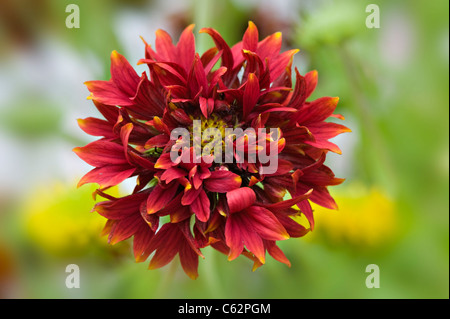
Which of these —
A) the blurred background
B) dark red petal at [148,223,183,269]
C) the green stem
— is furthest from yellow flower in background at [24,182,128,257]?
the green stem

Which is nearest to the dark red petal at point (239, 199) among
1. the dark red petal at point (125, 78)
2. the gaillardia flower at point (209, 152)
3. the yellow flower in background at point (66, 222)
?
the gaillardia flower at point (209, 152)

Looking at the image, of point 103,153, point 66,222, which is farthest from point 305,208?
point 66,222

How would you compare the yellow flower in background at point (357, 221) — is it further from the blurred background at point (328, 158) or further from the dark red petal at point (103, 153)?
the dark red petal at point (103, 153)

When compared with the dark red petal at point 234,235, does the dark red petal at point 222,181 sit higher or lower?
higher

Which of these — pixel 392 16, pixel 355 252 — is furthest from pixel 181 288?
pixel 392 16

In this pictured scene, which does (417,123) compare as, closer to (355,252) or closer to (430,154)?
(430,154)
